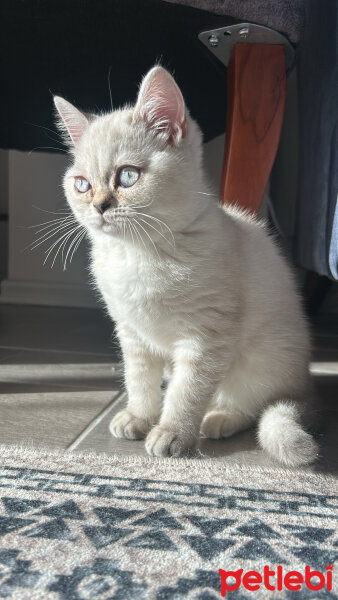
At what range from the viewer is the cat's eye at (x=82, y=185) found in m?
1.03

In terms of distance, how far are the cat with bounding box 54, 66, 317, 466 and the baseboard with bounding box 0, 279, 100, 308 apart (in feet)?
4.95

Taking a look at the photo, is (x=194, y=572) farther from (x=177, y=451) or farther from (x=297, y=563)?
(x=177, y=451)

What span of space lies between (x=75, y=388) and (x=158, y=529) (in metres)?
0.70

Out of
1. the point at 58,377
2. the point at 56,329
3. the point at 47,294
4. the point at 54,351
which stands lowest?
the point at 47,294

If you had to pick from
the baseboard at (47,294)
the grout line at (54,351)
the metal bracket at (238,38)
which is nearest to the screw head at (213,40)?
the metal bracket at (238,38)

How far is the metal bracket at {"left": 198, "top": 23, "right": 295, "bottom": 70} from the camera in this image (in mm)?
1080

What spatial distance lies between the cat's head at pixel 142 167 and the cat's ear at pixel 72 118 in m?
0.05

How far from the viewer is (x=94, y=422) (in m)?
1.11

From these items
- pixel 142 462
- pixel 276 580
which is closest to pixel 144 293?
pixel 142 462

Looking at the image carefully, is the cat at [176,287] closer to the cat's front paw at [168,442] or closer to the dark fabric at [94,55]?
the cat's front paw at [168,442]

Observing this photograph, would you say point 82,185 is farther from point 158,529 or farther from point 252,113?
point 158,529

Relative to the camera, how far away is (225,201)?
4.03 ft

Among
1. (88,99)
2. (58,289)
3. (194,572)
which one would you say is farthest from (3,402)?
(58,289)

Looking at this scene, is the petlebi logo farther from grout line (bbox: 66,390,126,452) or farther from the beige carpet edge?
grout line (bbox: 66,390,126,452)
